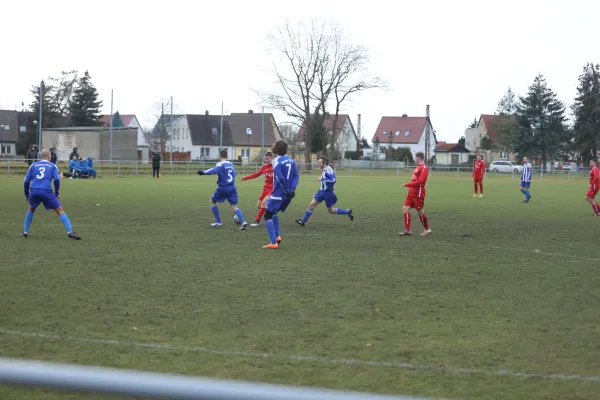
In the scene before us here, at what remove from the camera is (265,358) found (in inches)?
239

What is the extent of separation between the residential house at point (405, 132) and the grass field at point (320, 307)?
102837mm

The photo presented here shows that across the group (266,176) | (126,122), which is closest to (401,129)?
(126,122)

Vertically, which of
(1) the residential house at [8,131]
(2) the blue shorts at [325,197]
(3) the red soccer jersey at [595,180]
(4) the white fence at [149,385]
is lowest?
(2) the blue shorts at [325,197]

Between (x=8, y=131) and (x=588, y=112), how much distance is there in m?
73.9

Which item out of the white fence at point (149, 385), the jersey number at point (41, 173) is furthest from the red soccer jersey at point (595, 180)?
the white fence at point (149, 385)

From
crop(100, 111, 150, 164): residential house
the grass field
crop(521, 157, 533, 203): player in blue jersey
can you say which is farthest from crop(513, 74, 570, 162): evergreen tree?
the grass field

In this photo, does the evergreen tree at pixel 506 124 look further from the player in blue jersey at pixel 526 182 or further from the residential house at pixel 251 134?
the player in blue jersey at pixel 526 182

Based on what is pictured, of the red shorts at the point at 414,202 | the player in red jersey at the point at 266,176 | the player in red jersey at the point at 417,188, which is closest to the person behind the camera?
the player in red jersey at the point at 417,188

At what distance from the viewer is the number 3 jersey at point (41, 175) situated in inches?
Answer: 543

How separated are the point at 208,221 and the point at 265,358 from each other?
1278 centimetres

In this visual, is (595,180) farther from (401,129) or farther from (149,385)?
(401,129)

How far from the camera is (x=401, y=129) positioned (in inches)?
4779

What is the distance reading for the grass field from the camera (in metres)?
5.80

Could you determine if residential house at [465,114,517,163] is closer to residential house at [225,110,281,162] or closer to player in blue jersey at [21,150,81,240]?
residential house at [225,110,281,162]
